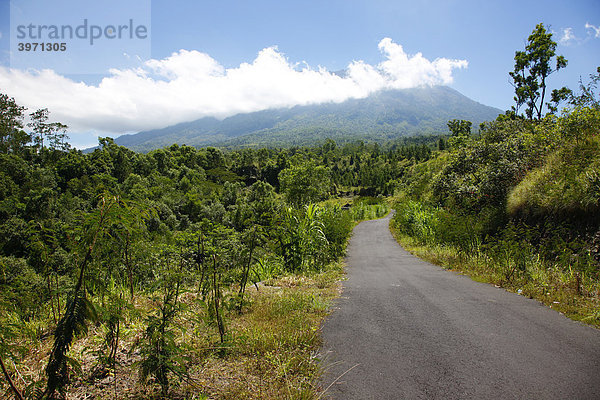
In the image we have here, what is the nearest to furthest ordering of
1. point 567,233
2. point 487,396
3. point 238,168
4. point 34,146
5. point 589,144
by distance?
point 487,396 < point 567,233 < point 589,144 < point 34,146 < point 238,168

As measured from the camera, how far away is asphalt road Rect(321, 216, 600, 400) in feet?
8.39

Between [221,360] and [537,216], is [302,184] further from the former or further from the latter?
[221,360]

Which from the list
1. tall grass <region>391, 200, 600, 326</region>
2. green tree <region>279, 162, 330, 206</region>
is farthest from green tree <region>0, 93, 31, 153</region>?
tall grass <region>391, 200, 600, 326</region>

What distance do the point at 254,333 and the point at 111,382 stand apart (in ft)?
4.55

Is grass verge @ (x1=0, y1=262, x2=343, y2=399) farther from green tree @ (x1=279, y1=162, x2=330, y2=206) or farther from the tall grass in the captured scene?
green tree @ (x1=279, y1=162, x2=330, y2=206)

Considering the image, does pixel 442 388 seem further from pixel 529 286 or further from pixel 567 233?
pixel 567 233

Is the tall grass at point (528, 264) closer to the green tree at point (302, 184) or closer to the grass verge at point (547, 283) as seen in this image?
the grass verge at point (547, 283)

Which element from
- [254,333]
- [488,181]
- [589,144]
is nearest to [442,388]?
[254,333]

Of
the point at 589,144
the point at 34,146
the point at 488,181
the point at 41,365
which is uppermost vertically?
the point at 34,146

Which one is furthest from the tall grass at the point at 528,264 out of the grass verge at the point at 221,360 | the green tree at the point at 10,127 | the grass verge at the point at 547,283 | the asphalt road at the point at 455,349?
the green tree at the point at 10,127

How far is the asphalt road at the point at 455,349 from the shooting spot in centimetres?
256

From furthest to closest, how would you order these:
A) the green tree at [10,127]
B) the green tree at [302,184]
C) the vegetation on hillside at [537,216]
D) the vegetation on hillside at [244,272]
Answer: the green tree at [10,127], the green tree at [302,184], the vegetation on hillside at [537,216], the vegetation on hillside at [244,272]

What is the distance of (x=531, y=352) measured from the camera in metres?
3.13

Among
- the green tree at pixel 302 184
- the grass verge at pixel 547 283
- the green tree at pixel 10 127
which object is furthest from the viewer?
the green tree at pixel 10 127
